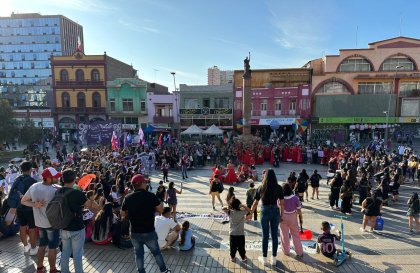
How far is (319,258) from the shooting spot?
596 centimetres

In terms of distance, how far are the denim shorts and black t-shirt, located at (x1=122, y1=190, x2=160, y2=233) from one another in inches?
57.6

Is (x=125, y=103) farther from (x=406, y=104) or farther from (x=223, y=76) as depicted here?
(x=223, y=76)

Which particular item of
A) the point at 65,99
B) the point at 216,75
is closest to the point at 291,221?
the point at 65,99

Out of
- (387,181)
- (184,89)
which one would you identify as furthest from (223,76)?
(387,181)

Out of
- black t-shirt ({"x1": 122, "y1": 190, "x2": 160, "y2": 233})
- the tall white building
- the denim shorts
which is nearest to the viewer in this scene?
black t-shirt ({"x1": 122, "y1": 190, "x2": 160, "y2": 233})

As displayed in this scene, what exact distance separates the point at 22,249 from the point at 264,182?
5.60 m

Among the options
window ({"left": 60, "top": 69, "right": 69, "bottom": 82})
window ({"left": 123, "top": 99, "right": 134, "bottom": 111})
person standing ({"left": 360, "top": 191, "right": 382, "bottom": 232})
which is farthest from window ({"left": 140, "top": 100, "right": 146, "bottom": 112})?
person standing ({"left": 360, "top": 191, "right": 382, "bottom": 232})

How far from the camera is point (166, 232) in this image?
639cm

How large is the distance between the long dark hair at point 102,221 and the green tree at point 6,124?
2928 cm

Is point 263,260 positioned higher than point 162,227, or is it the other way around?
point 162,227

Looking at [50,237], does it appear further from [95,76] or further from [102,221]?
[95,76]

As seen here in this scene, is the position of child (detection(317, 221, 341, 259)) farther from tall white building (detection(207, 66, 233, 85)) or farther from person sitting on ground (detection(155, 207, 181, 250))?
tall white building (detection(207, 66, 233, 85))

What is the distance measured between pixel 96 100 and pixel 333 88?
106 feet

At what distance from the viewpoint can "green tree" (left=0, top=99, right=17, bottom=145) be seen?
28.9 m
